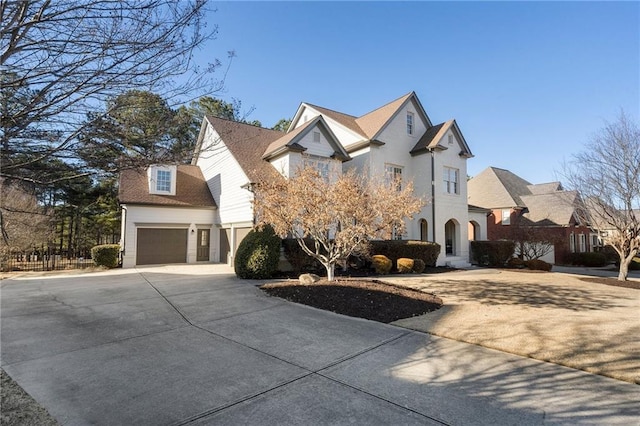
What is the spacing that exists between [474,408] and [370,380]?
1.24 m

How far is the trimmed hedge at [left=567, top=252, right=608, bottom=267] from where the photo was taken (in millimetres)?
24891

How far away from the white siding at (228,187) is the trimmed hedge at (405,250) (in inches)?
274

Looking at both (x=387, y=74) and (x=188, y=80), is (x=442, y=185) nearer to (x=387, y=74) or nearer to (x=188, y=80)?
(x=387, y=74)

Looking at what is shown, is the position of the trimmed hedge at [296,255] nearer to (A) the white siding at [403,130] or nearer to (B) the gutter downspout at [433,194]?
(B) the gutter downspout at [433,194]

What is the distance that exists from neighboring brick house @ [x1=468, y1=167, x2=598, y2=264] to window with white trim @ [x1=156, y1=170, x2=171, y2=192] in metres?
24.2

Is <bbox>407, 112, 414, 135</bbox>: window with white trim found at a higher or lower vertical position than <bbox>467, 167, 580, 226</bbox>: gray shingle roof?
higher

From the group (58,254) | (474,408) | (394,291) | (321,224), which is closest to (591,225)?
(394,291)

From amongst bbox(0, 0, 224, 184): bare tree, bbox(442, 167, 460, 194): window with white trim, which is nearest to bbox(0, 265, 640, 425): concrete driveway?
bbox(0, 0, 224, 184): bare tree

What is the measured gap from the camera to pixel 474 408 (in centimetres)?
352

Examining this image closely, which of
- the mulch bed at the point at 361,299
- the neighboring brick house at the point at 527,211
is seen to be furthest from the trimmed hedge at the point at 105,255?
the neighboring brick house at the point at 527,211

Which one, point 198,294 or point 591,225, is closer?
point 198,294

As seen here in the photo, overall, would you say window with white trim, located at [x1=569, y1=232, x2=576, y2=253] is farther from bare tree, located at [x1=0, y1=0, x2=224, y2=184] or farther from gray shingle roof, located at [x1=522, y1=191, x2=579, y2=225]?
bare tree, located at [x1=0, y1=0, x2=224, y2=184]

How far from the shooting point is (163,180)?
19297 millimetres

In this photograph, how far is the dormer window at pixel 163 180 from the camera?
1892 centimetres
